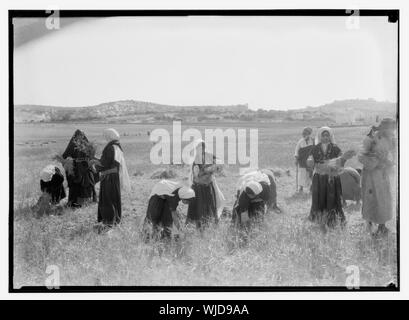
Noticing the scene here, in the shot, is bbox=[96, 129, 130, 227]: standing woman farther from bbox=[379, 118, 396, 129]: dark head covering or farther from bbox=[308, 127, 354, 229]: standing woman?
bbox=[379, 118, 396, 129]: dark head covering

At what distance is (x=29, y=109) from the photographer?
504 centimetres

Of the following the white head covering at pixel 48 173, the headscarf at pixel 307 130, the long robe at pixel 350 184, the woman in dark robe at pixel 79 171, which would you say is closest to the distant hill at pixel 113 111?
the woman in dark robe at pixel 79 171

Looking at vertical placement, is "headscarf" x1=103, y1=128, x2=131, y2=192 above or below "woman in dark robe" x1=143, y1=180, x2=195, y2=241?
above

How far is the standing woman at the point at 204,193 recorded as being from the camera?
16.5 ft

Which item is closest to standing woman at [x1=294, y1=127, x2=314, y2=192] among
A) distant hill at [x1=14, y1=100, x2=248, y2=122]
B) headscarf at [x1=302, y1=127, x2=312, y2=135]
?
headscarf at [x1=302, y1=127, x2=312, y2=135]

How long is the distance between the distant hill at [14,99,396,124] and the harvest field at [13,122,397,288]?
80 millimetres

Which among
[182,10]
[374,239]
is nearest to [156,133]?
[182,10]

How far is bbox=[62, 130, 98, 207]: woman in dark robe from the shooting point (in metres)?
5.09

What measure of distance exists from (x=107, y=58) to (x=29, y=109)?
0.88m

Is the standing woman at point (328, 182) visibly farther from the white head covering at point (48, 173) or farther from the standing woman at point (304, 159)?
the white head covering at point (48, 173)

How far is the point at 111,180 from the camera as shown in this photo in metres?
5.05

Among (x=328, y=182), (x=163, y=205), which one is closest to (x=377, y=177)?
(x=328, y=182)

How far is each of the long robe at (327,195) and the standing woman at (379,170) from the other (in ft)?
0.81

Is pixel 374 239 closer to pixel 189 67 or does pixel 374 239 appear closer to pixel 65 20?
pixel 189 67
